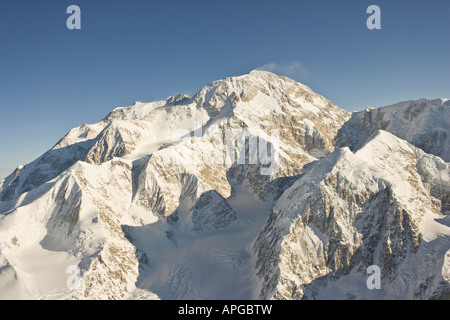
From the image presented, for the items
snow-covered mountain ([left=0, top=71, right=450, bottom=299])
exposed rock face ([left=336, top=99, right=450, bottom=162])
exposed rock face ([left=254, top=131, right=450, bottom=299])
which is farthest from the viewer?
exposed rock face ([left=336, top=99, right=450, bottom=162])

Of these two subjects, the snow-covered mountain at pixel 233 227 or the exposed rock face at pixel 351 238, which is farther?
the snow-covered mountain at pixel 233 227

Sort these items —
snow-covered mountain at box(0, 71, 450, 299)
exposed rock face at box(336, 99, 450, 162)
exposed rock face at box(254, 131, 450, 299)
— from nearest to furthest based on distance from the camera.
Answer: exposed rock face at box(254, 131, 450, 299) < snow-covered mountain at box(0, 71, 450, 299) < exposed rock face at box(336, 99, 450, 162)

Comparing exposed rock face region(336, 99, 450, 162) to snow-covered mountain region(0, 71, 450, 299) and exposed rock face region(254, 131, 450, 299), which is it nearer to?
snow-covered mountain region(0, 71, 450, 299)

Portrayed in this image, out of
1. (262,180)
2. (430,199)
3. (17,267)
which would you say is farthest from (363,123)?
(17,267)

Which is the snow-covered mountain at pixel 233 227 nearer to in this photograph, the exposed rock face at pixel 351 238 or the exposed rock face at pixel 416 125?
the exposed rock face at pixel 351 238

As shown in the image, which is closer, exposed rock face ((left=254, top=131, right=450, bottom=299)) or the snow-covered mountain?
exposed rock face ((left=254, top=131, right=450, bottom=299))

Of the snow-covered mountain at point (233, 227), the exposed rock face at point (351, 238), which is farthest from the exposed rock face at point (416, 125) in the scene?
the exposed rock face at point (351, 238)

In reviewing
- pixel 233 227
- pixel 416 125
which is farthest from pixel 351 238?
pixel 416 125

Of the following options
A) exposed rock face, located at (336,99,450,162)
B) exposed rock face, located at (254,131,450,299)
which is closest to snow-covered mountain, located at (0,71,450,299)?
exposed rock face, located at (254,131,450,299)

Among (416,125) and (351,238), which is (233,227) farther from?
(416,125)
